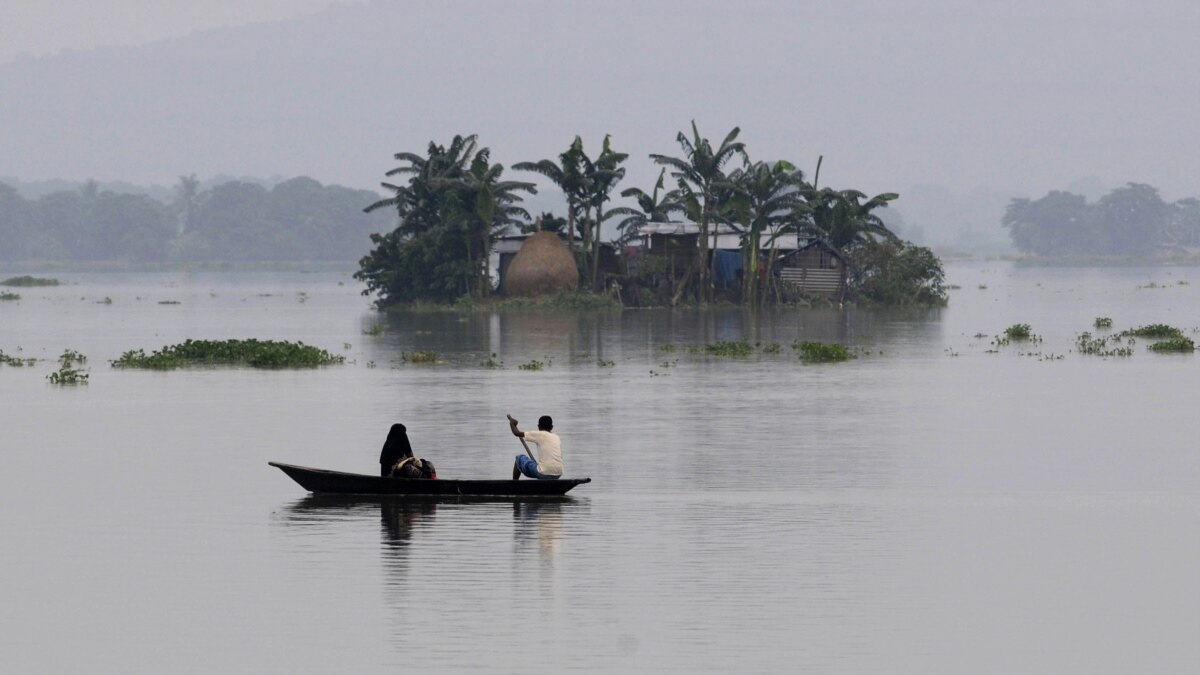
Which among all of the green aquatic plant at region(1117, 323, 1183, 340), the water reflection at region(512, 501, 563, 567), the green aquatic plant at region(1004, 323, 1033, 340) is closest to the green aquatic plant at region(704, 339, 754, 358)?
the green aquatic plant at region(1004, 323, 1033, 340)

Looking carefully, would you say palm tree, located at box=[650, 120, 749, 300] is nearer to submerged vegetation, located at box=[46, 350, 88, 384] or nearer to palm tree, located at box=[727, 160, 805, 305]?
palm tree, located at box=[727, 160, 805, 305]

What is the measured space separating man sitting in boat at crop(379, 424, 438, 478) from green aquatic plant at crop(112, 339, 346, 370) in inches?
998

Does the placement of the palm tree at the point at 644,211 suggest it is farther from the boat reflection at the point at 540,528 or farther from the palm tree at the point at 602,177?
the boat reflection at the point at 540,528

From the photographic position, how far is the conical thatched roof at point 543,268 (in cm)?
7881

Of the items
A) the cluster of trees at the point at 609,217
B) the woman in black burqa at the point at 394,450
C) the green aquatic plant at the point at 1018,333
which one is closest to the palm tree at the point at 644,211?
the cluster of trees at the point at 609,217

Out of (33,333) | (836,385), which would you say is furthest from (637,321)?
(836,385)

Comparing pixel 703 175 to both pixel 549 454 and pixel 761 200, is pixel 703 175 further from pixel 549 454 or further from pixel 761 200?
pixel 549 454

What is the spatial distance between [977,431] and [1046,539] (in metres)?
11.8

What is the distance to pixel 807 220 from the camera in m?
79.7

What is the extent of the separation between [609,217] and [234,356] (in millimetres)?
29818

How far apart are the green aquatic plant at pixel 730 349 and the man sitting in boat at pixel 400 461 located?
91.3 feet

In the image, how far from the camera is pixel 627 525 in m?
22.2

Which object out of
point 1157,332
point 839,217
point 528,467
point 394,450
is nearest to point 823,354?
point 1157,332

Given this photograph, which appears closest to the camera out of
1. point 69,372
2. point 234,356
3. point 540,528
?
point 540,528
